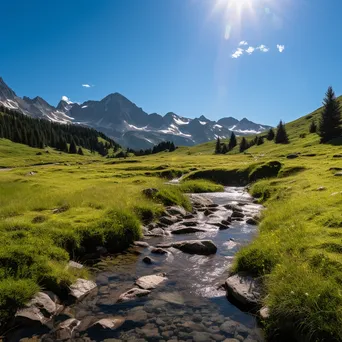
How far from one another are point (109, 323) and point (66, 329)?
1.35 m

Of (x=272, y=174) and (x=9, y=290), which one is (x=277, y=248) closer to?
(x=9, y=290)

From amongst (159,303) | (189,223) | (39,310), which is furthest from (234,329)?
(189,223)

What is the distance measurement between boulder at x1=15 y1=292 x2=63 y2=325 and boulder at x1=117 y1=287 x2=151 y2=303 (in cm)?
222

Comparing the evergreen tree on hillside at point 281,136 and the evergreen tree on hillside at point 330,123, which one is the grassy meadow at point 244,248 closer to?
the evergreen tree on hillside at point 330,123

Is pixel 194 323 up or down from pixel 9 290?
down

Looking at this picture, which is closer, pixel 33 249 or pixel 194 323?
pixel 194 323

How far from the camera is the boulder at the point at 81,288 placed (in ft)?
35.9

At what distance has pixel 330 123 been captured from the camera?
84.8 metres

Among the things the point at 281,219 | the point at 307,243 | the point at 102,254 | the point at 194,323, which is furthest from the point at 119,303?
the point at 281,219

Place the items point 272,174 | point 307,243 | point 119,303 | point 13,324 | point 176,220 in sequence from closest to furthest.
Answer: point 13,324
point 119,303
point 307,243
point 176,220
point 272,174

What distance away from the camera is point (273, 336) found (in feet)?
27.6

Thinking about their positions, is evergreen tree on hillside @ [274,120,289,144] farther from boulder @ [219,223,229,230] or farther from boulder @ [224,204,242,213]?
boulder @ [219,223,229,230]

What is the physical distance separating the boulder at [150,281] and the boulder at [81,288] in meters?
1.89

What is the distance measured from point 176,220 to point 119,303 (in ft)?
40.6
